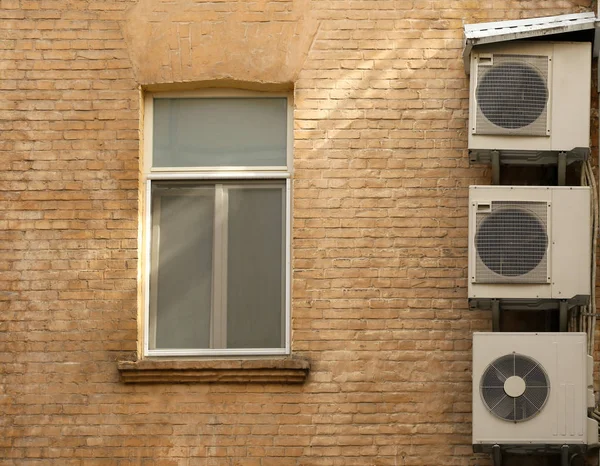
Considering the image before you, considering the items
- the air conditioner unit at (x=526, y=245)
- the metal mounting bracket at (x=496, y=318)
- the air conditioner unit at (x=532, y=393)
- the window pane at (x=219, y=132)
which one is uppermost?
the window pane at (x=219, y=132)

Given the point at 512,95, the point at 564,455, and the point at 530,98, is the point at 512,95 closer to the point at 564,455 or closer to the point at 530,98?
the point at 530,98

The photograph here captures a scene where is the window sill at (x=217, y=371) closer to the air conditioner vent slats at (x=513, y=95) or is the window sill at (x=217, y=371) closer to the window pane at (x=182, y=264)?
the window pane at (x=182, y=264)

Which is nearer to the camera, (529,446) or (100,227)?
(529,446)

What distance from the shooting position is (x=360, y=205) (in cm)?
1008

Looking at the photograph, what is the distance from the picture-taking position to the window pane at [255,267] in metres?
10.2

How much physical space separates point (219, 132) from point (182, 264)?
41.7 inches

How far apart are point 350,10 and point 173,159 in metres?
1.77

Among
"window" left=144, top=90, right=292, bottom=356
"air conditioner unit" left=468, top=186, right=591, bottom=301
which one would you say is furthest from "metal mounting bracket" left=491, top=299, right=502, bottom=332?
"window" left=144, top=90, right=292, bottom=356

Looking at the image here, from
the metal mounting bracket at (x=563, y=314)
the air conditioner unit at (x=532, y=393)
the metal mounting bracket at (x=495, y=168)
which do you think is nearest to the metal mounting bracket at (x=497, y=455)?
the air conditioner unit at (x=532, y=393)

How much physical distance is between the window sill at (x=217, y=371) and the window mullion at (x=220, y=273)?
302 mm

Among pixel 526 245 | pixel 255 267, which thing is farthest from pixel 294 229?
pixel 526 245

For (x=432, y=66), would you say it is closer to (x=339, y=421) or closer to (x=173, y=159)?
(x=173, y=159)

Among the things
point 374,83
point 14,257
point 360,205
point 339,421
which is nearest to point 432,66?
point 374,83

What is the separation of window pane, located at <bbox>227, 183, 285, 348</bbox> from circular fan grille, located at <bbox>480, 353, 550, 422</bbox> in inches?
65.2
